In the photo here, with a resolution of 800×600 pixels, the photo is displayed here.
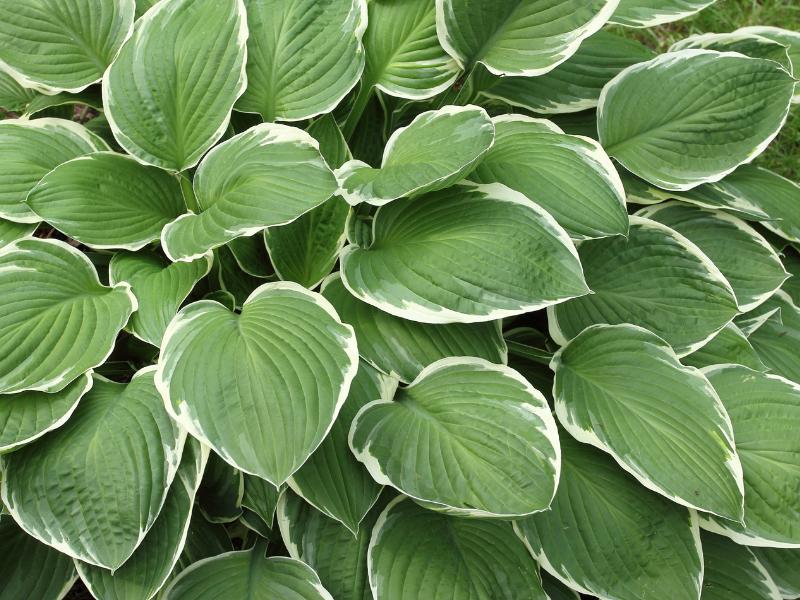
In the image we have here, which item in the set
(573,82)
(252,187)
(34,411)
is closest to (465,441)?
(252,187)

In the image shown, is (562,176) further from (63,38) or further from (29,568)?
(29,568)

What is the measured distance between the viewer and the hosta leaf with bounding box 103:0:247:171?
5.21ft

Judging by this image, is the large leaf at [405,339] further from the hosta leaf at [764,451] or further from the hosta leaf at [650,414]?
the hosta leaf at [764,451]

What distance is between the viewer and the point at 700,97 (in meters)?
1.69

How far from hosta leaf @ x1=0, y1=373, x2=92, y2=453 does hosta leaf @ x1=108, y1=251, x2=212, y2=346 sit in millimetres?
150

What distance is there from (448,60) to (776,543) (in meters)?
1.29

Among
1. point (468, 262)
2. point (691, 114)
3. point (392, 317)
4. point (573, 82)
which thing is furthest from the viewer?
point (573, 82)

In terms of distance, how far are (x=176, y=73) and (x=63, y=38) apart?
360 mm

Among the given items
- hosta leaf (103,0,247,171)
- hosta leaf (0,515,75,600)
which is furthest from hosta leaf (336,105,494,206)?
hosta leaf (0,515,75,600)

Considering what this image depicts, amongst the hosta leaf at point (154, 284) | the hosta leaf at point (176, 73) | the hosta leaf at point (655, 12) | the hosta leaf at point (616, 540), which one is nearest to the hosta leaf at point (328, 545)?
the hosta leaf at point (616, 540)

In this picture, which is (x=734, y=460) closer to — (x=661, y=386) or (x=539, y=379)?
(x=661, y=386)

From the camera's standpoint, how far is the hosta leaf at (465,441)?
4.14 feet

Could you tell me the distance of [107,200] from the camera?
1585 mm

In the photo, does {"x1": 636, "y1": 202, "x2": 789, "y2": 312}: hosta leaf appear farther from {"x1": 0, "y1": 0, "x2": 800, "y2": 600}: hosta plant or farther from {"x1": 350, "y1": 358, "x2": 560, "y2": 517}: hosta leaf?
{"x1": 350, "y1": 358, "x2": 560, "y2": 517}: hosta leaf
